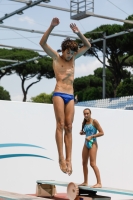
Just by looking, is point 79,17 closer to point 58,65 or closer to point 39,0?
point 39,0

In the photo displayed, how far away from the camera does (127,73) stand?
44.4m

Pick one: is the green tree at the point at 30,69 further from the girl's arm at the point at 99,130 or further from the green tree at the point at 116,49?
the girl's arm at the point at 99,130

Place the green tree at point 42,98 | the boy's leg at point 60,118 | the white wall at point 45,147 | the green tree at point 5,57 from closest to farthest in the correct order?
the boy's leg at point 60,118 → the white wall at point 45,147 → the green tree at point 5,57 → the green tree at point 42,98

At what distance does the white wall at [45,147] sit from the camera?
37.4ft

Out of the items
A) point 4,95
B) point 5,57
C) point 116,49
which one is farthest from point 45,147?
point 4,95

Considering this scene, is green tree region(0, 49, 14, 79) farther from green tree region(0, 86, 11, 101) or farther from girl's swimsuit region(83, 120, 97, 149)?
girl's swimsuit region(83, 120, 97, 149)

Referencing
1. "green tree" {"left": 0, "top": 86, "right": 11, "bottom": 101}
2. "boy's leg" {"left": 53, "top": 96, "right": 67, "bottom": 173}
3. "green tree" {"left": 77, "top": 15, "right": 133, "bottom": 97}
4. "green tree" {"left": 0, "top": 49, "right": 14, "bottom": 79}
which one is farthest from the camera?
"green tree" {"left": 0, "top": 86, "right": 11, "bottom": 101}

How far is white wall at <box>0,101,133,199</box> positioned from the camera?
11.4 metres

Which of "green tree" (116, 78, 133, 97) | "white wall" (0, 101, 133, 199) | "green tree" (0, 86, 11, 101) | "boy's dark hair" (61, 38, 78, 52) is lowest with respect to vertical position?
"white wall" (0, 101, 133, 199)

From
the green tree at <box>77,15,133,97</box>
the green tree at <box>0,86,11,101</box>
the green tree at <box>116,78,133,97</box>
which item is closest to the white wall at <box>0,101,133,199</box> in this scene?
the green tree at <box>116,78,133,97</box>

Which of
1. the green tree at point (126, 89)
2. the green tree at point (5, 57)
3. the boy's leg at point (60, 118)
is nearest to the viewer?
the boy's leg at point (60, 118)

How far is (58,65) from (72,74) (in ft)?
0.78

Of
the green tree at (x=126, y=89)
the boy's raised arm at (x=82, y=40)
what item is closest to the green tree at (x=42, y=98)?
the green tree at (x=126, y=89)

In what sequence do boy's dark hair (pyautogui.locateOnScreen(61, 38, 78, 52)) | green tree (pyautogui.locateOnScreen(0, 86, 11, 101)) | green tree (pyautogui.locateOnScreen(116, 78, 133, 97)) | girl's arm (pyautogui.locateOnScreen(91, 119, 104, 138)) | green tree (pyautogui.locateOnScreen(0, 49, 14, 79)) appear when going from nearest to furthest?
1. boy's dark hair (pyautogui.locateOnScreen(61, 38, 78, 52))
2. girl's arm (pyautogui.locateOnScreen(91, 119, 104, 138))
3. green tree (pyautogui.locateOnScreen(116, 78, 133, 97))
4. green tree (pyautogui.locateOnScreen(0, 49, 14, 79))
5. green tree (pyautogui.locateOnScreen(0, 86, 11, 101))
